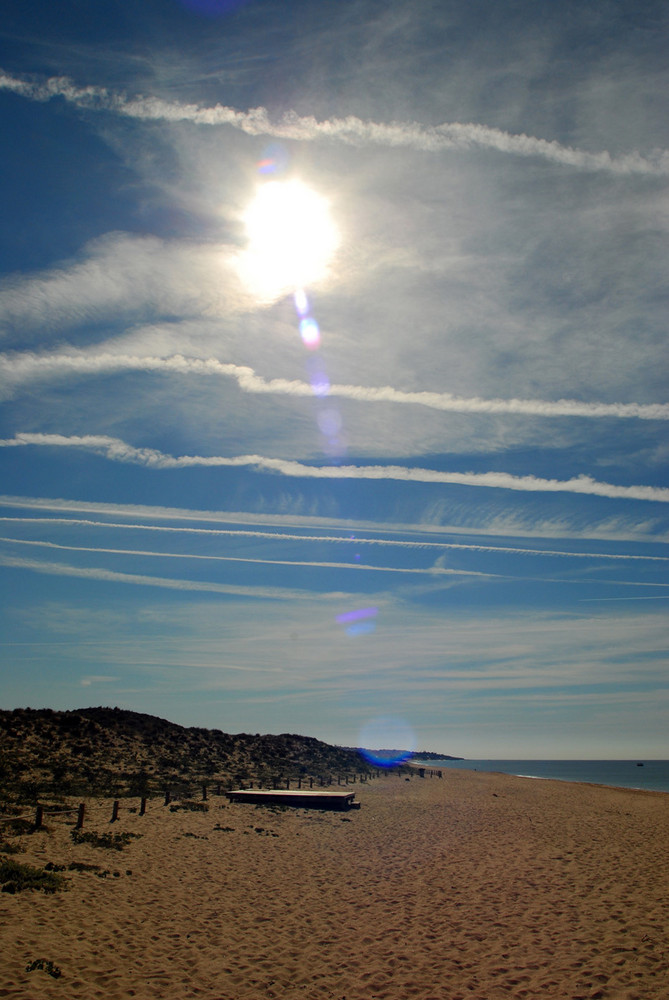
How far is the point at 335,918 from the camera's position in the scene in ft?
47.7

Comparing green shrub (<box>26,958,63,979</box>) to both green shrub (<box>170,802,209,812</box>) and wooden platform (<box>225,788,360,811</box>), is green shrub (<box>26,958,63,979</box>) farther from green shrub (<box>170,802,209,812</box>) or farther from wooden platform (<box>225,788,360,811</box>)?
A: wooden platform (<box>225,788,360,811</box>)

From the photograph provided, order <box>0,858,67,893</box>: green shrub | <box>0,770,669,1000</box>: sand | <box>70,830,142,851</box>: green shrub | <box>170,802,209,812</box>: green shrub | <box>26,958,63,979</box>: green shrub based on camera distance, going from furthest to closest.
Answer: <box>170,802,209,812</box>: green shrub → <box>70,830,142,851</box>: green shrub → <box>0,858,67,893</box>: green shrub → <box>0,770,669,1000</box>: sand → <box>26,958,63,979</box>: green shrub

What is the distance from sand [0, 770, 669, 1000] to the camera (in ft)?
34.6

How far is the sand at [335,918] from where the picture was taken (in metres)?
10.5

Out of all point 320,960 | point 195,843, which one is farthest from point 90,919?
point 195,843

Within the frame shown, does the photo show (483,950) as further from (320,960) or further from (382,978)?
(320,960)

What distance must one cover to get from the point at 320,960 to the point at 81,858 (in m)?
9.25

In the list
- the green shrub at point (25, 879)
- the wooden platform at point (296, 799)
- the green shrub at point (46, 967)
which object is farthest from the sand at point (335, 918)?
the wooden platform at point (296, 799)

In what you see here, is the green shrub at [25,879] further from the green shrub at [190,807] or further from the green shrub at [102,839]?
the green shrub at [190,807]

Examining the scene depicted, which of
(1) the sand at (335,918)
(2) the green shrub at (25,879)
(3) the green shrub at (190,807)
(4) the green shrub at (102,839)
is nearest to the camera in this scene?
(1) the sand at (335,918)

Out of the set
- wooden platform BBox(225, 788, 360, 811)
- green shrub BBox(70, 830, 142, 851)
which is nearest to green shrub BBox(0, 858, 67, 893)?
green shrub BBox(70, 830, 142, 851)

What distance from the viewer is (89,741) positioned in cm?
4919

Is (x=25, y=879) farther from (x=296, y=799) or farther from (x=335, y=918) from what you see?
(x=296, y=799)

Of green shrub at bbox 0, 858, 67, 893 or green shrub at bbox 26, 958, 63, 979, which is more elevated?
green shrub at bbox 0, 858, 67, 893
